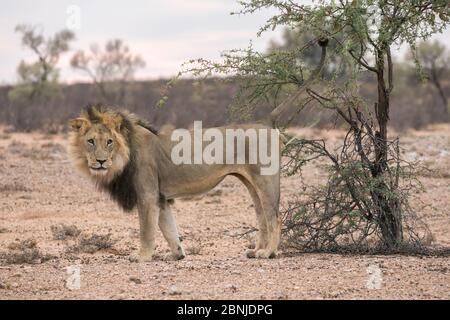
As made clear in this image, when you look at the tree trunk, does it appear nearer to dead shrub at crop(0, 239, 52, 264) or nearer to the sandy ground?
the sandy ground

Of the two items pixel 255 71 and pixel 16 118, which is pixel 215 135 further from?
pixel 16 118

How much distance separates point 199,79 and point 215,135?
82cm

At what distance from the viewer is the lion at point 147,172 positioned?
8.28 metres

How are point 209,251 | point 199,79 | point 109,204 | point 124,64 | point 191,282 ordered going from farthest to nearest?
point 124,64, point 109,204, point 209,251, point 199,79, point 191,282

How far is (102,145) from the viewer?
8.27 meters

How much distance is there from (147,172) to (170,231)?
650 millimetres

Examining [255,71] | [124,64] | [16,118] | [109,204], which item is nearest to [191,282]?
[255,71]

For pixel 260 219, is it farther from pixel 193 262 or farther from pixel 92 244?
pixel 92 244

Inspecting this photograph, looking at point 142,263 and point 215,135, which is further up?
point 215,135

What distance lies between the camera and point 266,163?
331 inches

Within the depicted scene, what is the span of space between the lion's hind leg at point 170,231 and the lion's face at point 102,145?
0.63m

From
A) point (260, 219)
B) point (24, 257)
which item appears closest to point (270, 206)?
point (260, 219)

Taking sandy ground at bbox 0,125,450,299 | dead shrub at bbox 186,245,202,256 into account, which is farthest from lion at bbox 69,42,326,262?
dead shrub at bbox 186,245,202,256
